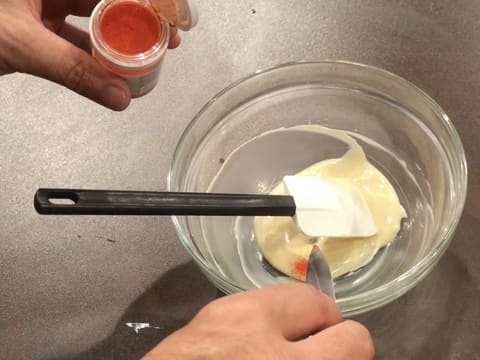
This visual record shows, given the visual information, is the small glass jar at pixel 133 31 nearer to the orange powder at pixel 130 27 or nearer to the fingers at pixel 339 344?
the orange powder at pixel 130 27

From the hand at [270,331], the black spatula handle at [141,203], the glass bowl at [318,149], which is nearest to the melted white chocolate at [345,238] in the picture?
the glass bowl at [318,149]

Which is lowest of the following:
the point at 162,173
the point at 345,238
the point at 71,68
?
the point at 162,173

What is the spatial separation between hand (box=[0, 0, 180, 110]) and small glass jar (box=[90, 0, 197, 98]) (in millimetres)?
21

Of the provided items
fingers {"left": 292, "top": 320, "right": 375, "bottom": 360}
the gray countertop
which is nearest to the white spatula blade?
the gray countertop

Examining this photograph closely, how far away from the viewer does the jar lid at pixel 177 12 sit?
0.85 metres

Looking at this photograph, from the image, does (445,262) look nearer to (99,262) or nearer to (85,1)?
(99,262)

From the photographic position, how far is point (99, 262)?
1047 millimetres

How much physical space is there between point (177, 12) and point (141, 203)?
30 centimetres

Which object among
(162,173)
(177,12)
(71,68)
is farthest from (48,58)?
(162,173)

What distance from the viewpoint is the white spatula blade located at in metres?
0.92

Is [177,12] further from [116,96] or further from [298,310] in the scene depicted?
[298,310]

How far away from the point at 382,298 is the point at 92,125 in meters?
0.67

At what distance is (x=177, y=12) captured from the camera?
34.0 inches

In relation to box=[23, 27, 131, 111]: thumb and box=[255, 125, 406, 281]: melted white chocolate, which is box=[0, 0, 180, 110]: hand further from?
box=[255, 125, 406, 281]: melted white chocolate
